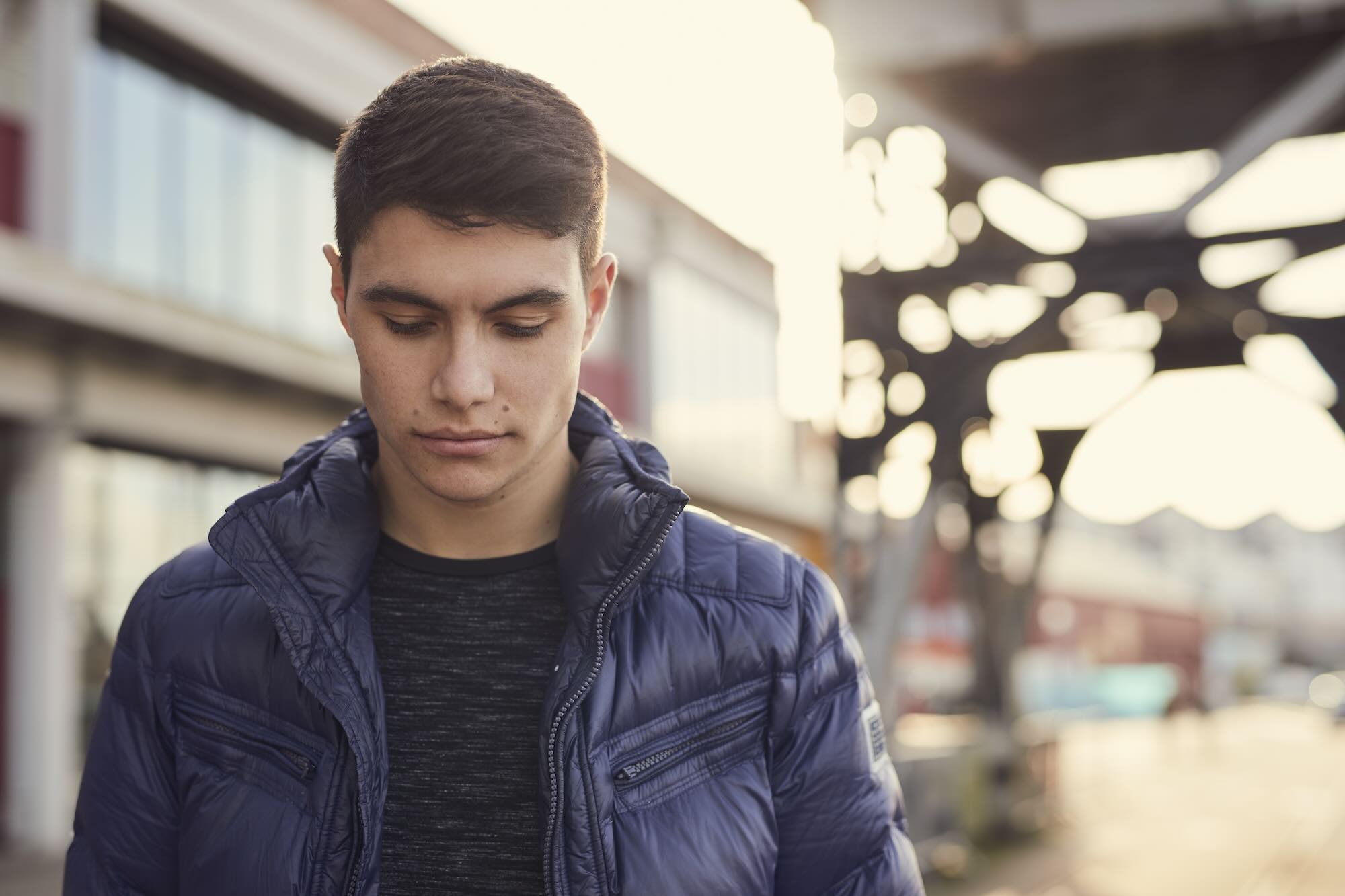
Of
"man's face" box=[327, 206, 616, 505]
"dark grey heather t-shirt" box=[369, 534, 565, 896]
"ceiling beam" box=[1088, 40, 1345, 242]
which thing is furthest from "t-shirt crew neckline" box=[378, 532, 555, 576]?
"ceiling beam" box=[1088, 40, 1345, 242]

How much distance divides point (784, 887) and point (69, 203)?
12330 millimetres

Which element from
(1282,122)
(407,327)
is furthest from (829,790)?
(1282,122)

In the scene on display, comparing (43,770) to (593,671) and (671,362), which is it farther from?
(671,362)

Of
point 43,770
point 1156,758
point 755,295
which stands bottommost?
point 1156,758

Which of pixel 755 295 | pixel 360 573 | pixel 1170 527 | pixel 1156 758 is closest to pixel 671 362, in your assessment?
pixel 755 295

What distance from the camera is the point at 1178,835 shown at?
498 inches

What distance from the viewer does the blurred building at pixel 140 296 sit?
12297 mm

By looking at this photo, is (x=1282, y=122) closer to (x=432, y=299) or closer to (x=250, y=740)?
(x=432, y=299)

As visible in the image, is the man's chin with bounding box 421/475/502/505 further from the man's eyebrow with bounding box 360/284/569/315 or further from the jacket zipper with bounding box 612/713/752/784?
the jacket zipper with bounding box 612/713/752/784

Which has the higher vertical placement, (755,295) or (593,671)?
(755,295)

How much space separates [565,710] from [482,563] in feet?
1.03

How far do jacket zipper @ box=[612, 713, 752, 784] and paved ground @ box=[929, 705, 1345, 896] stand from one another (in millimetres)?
8118

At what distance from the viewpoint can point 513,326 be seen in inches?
74.5

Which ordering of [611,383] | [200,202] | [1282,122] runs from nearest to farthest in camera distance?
[1282,122], [200,202], [611,383]
